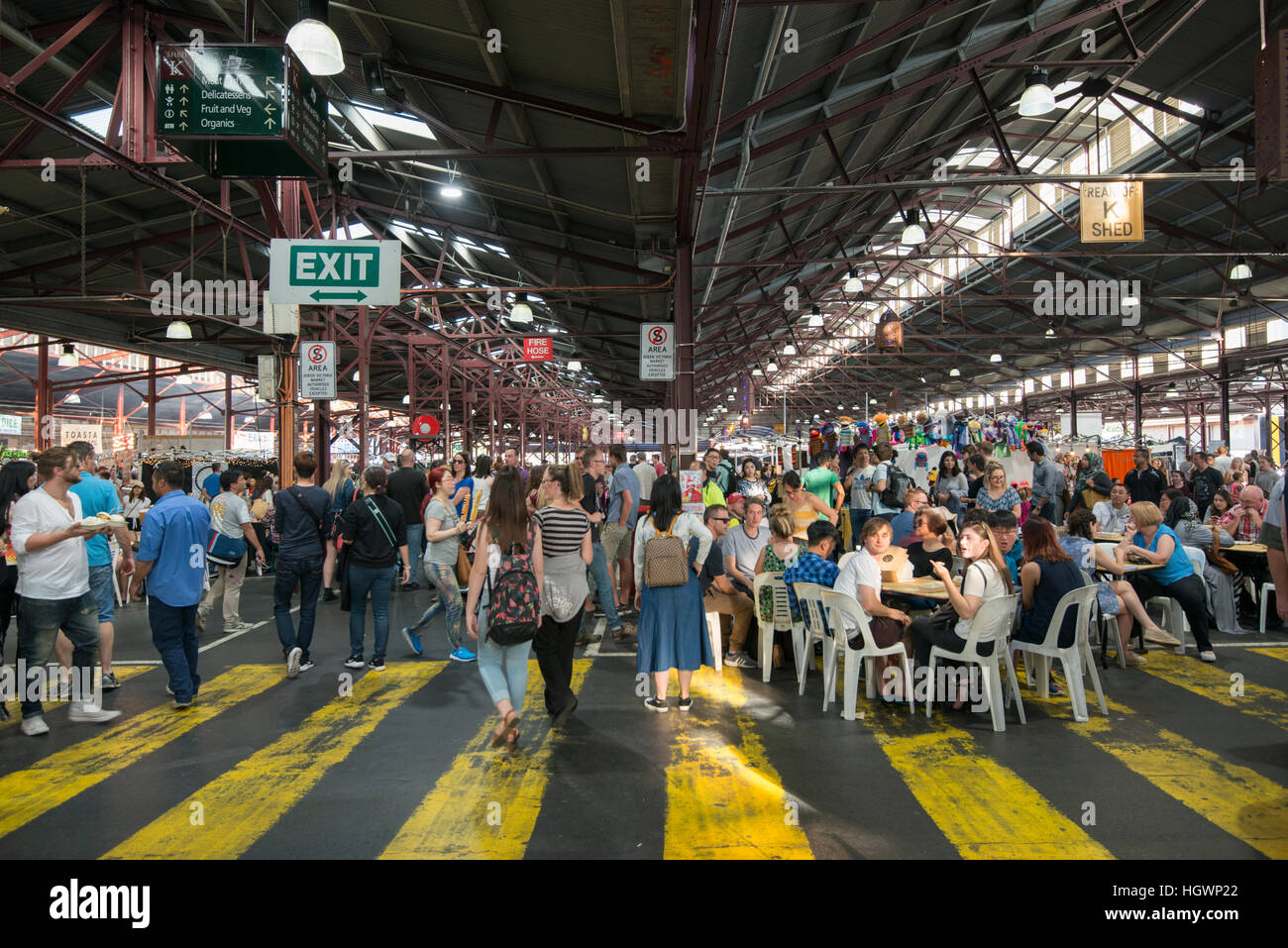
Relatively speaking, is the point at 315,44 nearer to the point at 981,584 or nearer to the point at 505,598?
the point at 505,598

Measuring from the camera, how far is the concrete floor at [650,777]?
3.72 m

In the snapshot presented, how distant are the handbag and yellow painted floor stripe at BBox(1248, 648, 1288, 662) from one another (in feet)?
20.2

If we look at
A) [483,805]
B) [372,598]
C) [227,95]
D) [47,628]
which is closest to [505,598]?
[483,805]

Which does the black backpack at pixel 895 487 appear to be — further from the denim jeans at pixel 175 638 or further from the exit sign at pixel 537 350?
the exit sign at pixel 537 350

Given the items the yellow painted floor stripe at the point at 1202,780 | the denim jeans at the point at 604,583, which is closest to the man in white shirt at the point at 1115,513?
the yellow painted floor stripe at the point at 1202,780

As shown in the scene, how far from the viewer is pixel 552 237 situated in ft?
50.0

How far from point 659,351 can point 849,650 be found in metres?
7.39

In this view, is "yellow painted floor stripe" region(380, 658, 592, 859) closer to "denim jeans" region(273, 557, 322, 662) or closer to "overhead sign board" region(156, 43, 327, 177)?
"denim jeans" region(273, 557, 322, 662)

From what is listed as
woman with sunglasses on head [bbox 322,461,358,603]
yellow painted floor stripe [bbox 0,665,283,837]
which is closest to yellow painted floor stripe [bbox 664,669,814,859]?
woman with sunglasses on head [bbox 322,461,358,603]

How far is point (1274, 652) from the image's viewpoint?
7.48 m

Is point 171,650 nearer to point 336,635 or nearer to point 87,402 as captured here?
point 336,635

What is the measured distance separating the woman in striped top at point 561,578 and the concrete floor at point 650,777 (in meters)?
0.38

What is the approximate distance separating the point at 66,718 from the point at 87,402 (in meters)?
46.3
